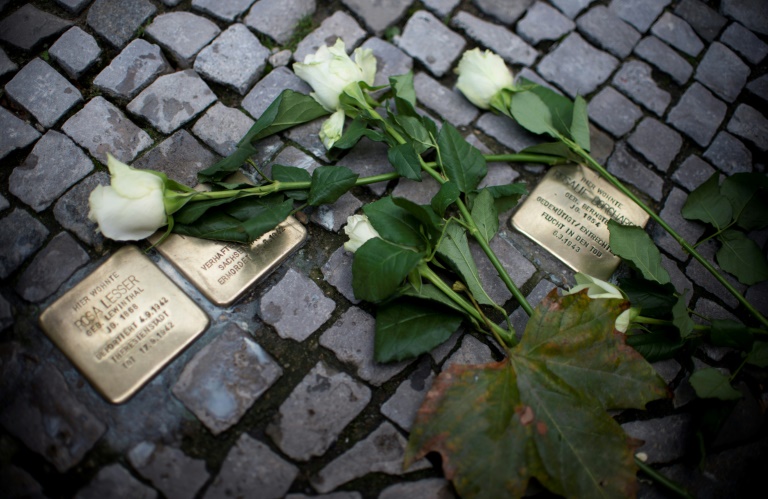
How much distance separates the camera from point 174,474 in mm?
1318

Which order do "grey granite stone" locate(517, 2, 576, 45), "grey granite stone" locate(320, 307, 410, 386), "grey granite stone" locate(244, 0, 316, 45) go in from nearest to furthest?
"grey granite stone" locate(320, 307, 410, 386)
"grey granite stone" locate(244, 0, 316, 45)
"grey granite stone" locate(517, 2, 576, 45)

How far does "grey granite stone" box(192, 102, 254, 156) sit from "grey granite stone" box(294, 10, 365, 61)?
1.11ft

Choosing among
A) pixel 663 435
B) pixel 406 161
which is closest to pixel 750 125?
pixel 663 435

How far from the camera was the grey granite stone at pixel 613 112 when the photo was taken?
1903 millimetres

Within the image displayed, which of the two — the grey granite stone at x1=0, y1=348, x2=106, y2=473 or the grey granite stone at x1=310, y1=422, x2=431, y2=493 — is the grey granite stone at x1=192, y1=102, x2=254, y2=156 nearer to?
the grey granite stone at x1=0, y1=348, x2=106, y2=473

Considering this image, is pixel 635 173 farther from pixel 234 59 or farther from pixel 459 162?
pixel 234 59

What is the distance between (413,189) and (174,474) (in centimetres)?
108

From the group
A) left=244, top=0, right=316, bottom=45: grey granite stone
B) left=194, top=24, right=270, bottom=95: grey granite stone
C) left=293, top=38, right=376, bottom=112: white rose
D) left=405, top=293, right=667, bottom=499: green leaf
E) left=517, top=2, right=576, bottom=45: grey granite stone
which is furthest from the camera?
left=517, top=2, right=576, bottom=45: grey granite stone

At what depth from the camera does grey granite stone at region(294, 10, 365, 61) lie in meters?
1.90

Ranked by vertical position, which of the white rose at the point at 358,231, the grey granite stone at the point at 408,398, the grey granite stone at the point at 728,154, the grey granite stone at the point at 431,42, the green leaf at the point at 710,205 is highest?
the grey granite stone at the point at 728,154

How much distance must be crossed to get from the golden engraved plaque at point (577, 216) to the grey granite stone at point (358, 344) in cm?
61

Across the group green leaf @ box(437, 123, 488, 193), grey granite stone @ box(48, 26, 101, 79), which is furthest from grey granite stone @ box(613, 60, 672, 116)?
grey granite stone @ box(48, 26, 101, 79)

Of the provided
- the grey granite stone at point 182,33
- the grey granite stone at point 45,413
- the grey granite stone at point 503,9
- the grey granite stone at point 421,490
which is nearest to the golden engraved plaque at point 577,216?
the grey granite stone at point 503,9

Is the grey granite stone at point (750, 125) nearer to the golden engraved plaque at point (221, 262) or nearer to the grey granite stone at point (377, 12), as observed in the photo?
the grey granite stone at point (377, 12)
